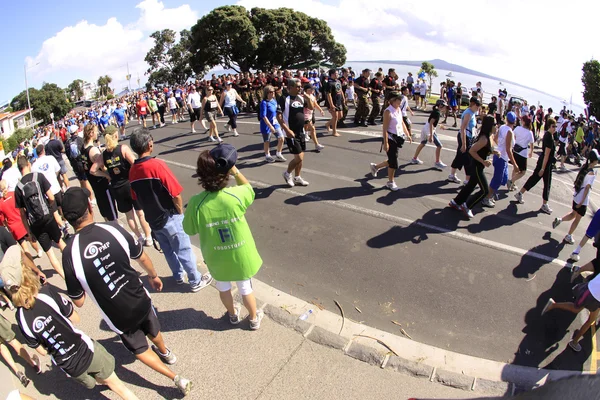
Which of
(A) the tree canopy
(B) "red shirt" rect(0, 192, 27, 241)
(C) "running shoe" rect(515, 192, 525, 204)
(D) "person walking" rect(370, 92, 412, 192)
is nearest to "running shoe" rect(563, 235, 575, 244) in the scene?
(C) "running shoe" rect(515, 192, 525, 204)

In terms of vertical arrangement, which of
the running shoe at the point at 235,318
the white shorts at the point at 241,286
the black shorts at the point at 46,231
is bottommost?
the running shoe at the point at 235,318

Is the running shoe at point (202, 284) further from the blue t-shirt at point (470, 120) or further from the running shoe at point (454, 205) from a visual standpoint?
the blue t-shirt at point (470, 120)

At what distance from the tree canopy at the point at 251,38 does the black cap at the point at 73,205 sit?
1755 inches

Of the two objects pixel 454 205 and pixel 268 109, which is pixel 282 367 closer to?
pixel 454 205

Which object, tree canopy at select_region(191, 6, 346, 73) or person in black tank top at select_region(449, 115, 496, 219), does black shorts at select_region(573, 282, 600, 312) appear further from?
tree canopy at select_region(191, 6, 346, 73)

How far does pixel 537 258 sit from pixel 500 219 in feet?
4.05

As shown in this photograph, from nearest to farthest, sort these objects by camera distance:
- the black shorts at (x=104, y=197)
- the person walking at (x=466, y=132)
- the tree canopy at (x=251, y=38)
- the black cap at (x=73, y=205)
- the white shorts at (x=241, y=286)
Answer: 1. the black cap at (x=73, y=205)
2. the white shorts at (x=241, y=286)
3. the black shorts at (x=104, y=197)
4. the person walking at (x=466, y=132)
5. the tree canopy at (x=251, y=38)

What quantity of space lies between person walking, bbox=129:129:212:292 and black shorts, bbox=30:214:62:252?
1.78m

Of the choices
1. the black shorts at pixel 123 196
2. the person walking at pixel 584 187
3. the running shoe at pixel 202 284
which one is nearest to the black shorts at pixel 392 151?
the person walking at pixel 584 187

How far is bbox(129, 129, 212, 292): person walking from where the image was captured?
13.1 feet

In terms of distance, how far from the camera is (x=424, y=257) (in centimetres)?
516

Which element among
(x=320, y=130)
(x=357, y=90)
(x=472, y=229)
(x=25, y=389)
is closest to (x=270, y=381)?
(x=25, y=389)

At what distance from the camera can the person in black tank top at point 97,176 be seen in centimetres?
512

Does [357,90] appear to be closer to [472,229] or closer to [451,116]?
[451,116]
